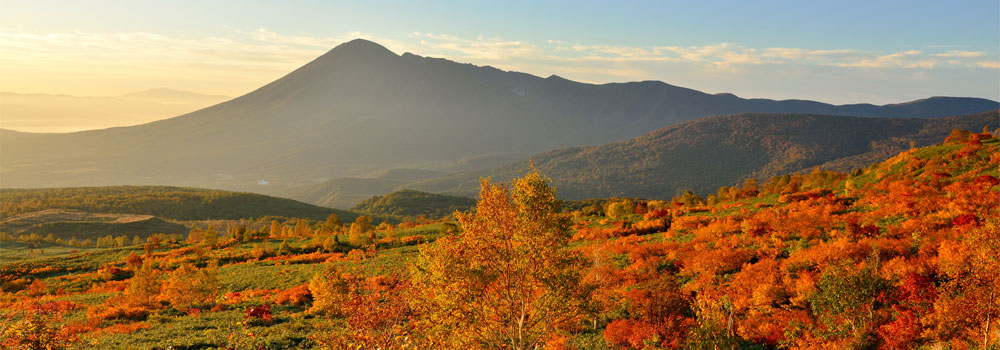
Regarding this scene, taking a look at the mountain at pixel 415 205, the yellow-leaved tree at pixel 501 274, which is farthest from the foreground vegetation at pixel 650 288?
the mountain at pixel 415 205

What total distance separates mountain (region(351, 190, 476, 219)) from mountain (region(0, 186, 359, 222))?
1875 centimetres

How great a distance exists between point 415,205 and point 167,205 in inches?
3181

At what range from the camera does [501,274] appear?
1844 centimetres

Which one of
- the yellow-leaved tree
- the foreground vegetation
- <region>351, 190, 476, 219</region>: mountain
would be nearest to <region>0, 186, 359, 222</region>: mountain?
<region>351, 190, 476, 219</region>: mountain

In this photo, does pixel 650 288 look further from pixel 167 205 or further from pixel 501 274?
pixel 167 205

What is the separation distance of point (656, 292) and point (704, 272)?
4.52 metres

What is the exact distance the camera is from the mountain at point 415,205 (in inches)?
6693

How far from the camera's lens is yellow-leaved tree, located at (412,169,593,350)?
17844 millimetres

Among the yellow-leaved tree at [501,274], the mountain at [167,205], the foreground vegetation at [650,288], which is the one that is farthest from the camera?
the mountain at [167,205]

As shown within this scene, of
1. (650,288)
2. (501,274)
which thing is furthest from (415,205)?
(501,274)

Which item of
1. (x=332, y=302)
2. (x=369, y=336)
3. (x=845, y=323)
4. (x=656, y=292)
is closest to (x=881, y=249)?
(x=845, y=323)

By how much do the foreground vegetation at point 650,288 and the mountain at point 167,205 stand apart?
361ft

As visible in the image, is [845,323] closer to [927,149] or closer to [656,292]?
[656,292]

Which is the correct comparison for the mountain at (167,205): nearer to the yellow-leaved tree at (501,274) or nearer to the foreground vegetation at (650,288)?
the foreground vegetation at (650,288)
